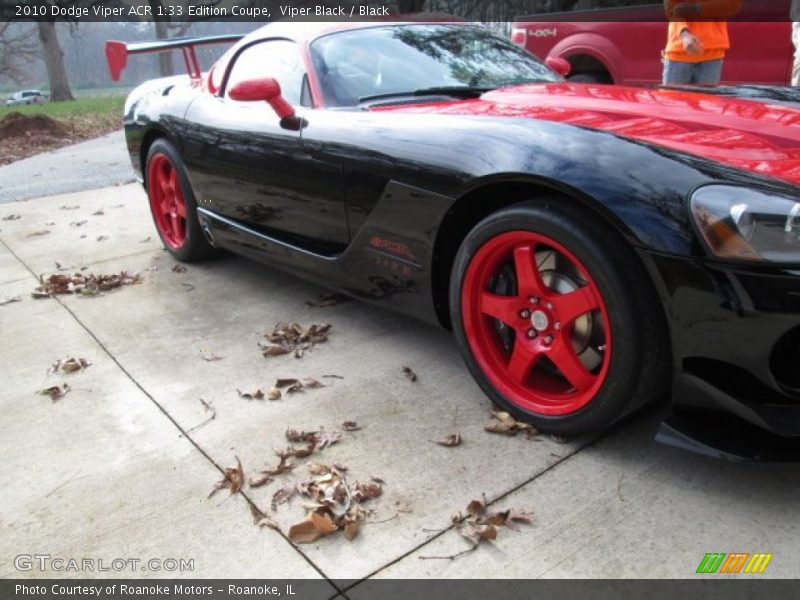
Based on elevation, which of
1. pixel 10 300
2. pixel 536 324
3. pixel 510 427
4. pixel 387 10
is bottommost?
pixel 10 300

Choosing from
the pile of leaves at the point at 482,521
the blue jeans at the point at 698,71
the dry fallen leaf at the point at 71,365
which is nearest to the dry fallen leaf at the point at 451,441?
the pile of leaves at the point at 482,521

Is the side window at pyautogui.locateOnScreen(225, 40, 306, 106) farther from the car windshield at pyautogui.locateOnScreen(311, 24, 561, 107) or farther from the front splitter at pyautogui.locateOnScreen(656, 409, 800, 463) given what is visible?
the front splitter at pyautogui.locateOnScreen(656, 409, 800, 463)

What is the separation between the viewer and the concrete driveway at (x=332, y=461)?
6.02ft

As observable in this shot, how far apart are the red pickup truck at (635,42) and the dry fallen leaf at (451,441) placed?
14.6ft

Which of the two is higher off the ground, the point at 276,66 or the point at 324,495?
the point at 276,66

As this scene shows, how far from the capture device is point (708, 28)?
487cm

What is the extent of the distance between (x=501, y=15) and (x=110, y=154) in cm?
629

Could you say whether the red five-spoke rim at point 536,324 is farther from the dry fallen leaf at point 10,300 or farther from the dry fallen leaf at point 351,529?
the dry fallen leaf at point 10,300

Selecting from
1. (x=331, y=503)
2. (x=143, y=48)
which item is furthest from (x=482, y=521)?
(x=143, y=48)

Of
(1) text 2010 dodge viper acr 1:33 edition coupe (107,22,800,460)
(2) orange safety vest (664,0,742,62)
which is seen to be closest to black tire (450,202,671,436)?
(1) text 2010 dodge viper acr 1:33 edition coupe (107,22,800,460)

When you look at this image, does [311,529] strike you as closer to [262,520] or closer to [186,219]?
[262,520]

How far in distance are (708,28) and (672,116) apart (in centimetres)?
302

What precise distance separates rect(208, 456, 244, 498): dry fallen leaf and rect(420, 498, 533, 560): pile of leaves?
2.21 ft

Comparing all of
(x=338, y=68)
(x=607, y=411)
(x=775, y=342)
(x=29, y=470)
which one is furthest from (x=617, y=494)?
(x=338, y=68)
